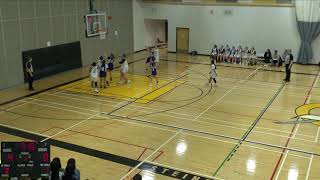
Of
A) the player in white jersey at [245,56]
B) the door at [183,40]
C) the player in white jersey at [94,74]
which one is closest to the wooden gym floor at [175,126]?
the player in white jersey at [94,74]

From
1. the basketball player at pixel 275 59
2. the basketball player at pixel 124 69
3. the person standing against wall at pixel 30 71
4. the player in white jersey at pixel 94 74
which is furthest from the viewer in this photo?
the basketball player at pixel 275 59

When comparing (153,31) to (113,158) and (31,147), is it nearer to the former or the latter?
(113,158)

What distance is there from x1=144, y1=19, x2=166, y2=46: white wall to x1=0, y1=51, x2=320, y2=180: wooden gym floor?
1216 centimetres

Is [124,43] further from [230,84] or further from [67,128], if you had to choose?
[67,128]

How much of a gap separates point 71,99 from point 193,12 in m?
16.4

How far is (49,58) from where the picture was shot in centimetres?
2327

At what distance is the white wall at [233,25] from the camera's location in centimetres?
2767

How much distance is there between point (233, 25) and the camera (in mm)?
29531

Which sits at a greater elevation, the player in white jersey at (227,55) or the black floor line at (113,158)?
the player in white jersey at (227,55)

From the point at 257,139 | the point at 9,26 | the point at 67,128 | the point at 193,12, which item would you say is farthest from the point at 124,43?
the point at 257,139

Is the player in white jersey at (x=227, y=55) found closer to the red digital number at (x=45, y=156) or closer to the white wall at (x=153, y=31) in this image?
the white wall at (x=153, y=31)

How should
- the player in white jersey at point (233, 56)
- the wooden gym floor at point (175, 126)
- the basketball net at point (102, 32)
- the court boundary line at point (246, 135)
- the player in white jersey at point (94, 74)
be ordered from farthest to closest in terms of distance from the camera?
the player in white jersey at point (233, 56), the basketball net at point (102, 32), the player in white jersey at point (94, 74), the court boundary line at point (246, 135), the wooden gym floor at point (175, 126)

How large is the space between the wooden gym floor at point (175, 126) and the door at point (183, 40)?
31.3ft

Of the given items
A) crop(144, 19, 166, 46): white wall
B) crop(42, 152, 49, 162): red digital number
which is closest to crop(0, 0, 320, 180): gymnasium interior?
crop(42, 152, 49, 162): red digital number
